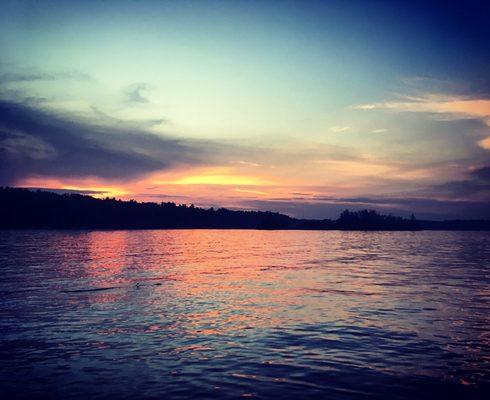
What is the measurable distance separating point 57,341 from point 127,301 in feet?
36.8

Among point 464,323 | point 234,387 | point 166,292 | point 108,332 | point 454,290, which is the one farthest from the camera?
point 454,290

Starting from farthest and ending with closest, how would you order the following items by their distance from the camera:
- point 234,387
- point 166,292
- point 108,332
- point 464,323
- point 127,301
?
point 166,292 → point 127,301 → point 464,323 → point 108,332 → point 234,387

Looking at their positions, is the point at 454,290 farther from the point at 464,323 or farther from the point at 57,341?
the point at 57,341

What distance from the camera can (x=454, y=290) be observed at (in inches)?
1441

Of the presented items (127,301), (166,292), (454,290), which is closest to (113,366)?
(127,301)

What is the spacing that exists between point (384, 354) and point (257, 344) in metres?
5.71

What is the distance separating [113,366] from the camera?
50.6 ft

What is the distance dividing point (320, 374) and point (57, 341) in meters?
12.5

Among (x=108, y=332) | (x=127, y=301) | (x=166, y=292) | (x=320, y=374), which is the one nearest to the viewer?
(x=320, y=374)

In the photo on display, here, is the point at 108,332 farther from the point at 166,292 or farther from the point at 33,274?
the point at 33,274

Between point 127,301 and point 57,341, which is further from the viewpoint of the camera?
point 127,301

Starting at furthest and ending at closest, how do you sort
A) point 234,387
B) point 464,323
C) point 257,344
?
point 464,323 < point 257,344 < point 234,387

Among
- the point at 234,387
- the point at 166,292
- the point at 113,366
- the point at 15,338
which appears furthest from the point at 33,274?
the point at 234,387

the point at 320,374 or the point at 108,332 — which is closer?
the point at 320,374
